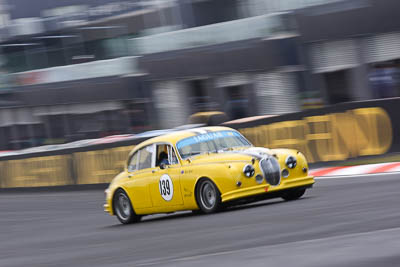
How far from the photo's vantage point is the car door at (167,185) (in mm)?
11336

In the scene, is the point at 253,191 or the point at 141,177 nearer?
the point at 253,191

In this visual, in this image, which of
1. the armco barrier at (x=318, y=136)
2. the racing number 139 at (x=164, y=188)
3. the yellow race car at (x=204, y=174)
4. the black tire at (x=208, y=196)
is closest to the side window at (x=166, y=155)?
the yellow race car at (x=204, y=174)

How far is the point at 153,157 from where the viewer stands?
1209 centimetres

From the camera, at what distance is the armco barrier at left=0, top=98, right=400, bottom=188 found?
51.4 feet

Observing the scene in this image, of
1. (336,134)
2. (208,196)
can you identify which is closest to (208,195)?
(208,196)

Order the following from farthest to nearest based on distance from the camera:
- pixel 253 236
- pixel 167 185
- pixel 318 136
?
1. pixel 318 136
2. pixel 167 185
3. pixel 253 236

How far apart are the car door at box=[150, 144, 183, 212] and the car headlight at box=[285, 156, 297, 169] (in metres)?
1.51

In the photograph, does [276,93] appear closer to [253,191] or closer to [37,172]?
[37,172]

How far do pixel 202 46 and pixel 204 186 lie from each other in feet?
53.3

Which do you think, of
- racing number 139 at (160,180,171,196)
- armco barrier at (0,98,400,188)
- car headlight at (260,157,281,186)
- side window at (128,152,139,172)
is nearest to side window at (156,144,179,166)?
racing number 139 at (160,180,171,196)

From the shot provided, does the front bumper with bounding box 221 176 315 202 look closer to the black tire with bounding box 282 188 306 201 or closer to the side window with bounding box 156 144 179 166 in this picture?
the black tire with bounding box 282 188 306 201

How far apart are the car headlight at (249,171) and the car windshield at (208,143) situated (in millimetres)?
982

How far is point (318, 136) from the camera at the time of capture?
16.8 m

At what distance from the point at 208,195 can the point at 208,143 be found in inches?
37.2
